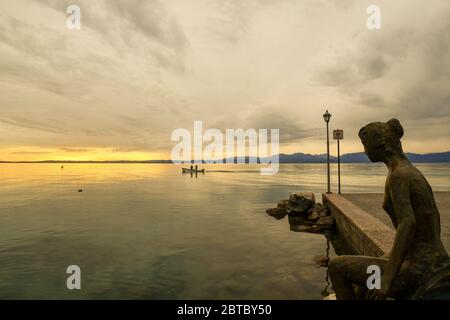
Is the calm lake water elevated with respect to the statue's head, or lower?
lower

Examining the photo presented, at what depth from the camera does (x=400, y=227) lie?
2922 mm

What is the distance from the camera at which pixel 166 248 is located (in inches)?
482

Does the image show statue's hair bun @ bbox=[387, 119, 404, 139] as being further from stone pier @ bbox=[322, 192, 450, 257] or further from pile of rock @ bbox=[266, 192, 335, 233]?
pile of rock @ bbox=[266, 192, 335, 233]

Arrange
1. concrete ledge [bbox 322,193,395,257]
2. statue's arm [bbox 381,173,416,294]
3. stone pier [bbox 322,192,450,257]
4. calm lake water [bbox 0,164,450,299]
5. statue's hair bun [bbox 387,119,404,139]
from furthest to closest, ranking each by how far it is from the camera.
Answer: calm lake water [bbox 0,164,450,299], stone pier [bbox 322,192,450,257], concrete ledge [bbox 322,193,395,257], statue's hair bun [bbox 387,119,404,139], statue's arm [bbox 381,173,416,294]

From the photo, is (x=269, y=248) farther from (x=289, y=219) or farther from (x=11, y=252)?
(x=11, y=252)

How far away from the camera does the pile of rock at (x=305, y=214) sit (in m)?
15.2

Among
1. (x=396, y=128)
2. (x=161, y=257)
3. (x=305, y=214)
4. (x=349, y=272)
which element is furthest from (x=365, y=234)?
(x=305, y=214)

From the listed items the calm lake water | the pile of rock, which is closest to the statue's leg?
the calm lake water

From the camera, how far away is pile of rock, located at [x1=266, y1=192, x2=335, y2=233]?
15.2 meters

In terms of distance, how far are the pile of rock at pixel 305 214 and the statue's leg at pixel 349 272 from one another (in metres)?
12.1

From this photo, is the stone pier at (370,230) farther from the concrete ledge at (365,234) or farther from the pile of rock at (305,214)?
the pile of rock at (305,214)

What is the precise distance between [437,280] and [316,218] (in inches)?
563

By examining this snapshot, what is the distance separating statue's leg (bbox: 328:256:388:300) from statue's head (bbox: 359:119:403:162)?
1.18m
